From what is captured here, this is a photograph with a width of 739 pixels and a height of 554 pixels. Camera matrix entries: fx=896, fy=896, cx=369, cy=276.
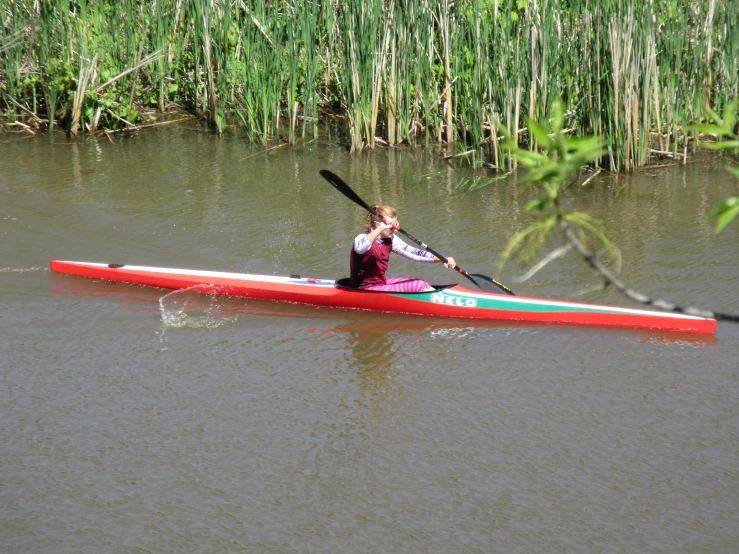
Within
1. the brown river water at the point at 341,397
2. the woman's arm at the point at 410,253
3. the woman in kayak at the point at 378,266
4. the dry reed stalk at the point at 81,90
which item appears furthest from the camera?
the dry reed stalk at the point at 81,90

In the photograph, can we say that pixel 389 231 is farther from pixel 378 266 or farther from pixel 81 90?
pixel 81 90

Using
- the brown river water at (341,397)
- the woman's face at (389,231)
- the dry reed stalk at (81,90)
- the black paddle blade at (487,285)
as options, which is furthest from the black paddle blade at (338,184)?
the dry reed stalk at (81,90)

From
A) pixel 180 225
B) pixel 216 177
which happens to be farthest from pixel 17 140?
pixel 180 225

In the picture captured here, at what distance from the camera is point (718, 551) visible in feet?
11.3

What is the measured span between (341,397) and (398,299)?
1425 millimetres

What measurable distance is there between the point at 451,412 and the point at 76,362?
7.15 feet

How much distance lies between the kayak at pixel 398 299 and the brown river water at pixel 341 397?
93mm

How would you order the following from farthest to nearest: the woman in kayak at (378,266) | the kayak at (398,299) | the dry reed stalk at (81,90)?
the dry reed stalk at (81,90) < the woman in kayak at (378,266) < the kayak at (398,299)

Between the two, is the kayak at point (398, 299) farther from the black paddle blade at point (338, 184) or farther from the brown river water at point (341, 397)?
the black paddle blade at point (338, 184)

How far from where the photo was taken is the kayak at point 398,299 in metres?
5.71

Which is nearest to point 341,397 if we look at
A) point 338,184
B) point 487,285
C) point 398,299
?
point 398,299

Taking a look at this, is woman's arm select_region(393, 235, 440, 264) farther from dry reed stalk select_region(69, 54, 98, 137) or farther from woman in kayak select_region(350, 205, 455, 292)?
dry reed stalk select_region(69, 54, 98, 137)

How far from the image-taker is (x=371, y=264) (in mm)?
6023

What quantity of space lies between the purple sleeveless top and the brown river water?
28 cm
